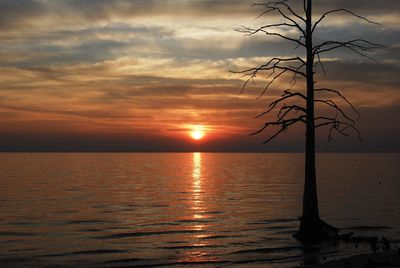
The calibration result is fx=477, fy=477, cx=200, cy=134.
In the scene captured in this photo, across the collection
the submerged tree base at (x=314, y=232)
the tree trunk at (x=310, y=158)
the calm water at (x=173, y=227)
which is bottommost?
the calm water at (x=173, y=227)

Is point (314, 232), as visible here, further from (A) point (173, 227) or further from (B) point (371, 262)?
(A) point (173, 227)

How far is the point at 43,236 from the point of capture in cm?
2945

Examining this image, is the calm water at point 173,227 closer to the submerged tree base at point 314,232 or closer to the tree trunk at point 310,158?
the submerged tree base at point 314,232

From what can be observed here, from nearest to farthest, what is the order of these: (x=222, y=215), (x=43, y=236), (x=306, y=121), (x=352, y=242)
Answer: (x=306, y=121) → (x=352, y=242) → (x=43, y=236) → (x=222, y=215)

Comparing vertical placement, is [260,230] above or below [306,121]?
below

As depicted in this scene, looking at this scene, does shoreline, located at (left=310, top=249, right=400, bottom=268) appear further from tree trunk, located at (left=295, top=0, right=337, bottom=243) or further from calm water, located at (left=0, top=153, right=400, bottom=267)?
tree trunk, located at (left=295, top=0, right=337, bottom=243)

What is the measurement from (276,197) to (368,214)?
16.5m

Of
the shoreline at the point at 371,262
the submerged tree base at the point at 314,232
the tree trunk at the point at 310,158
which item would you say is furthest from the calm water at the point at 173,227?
the shoreline at the point at 371,262

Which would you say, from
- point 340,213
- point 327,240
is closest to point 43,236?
point 327,240

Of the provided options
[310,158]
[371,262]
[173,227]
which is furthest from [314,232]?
[173,227]

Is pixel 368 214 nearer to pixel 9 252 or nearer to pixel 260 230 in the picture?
pixel 260 230

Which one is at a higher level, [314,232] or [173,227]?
[314,232]

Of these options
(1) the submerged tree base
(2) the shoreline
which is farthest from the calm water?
(2) the shoreline

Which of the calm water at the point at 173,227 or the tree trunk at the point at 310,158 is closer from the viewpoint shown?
the tree trunk at the point at 310,158
